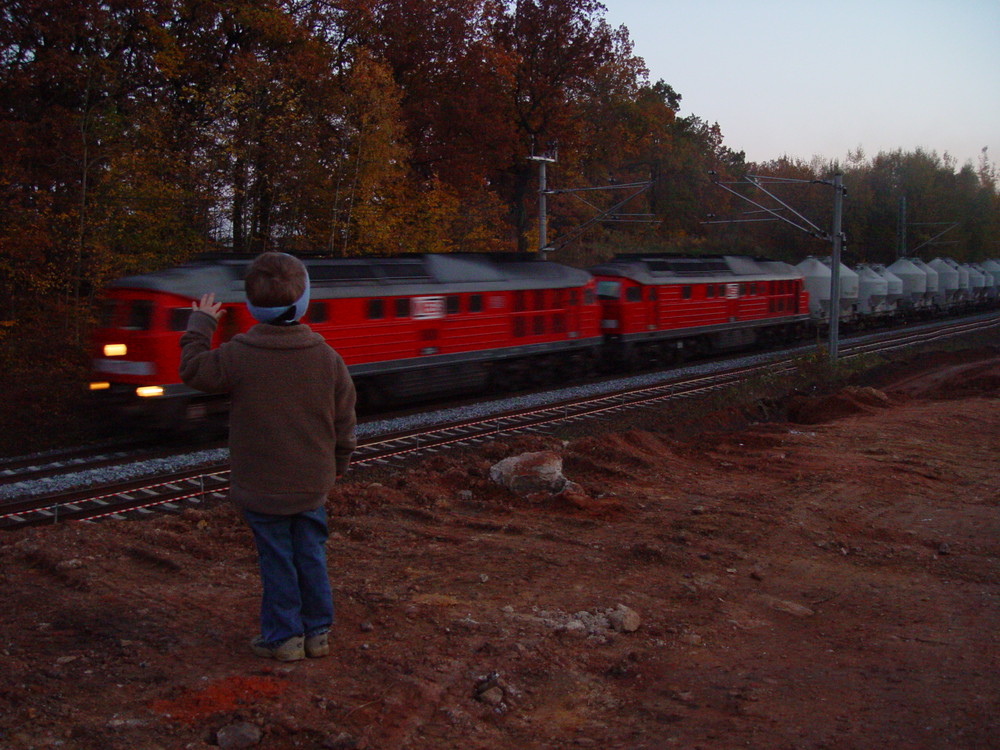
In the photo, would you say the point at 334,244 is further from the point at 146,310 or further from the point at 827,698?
the point at 827,698

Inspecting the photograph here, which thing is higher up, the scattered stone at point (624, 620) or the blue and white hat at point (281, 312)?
the blue and white hat at point (281, 312)

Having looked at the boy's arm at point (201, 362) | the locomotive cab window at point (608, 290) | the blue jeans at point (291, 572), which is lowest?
the blue jeans at point (291, 572)

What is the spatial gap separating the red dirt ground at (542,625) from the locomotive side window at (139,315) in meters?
6.60

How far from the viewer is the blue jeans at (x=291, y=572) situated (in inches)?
189

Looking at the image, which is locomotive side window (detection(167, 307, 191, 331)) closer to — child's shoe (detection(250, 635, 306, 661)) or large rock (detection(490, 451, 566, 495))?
large rock (detection(490, 451, 566, 495))

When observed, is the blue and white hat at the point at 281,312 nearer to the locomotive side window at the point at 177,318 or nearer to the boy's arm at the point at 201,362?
the boy's arm at the point at 201,362

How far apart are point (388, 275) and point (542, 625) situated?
13.4m

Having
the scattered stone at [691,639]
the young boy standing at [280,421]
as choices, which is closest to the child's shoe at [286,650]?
the young boy standing at [280,421]

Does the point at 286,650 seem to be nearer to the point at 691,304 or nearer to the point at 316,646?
the point at 316,646

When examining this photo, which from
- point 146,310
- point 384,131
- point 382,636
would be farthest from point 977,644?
point 384,131

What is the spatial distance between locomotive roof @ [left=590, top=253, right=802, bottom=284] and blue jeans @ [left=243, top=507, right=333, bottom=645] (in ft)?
71.3

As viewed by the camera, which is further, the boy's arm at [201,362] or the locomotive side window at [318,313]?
the locomotive side window at [318,313]

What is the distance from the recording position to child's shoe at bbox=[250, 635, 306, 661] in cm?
482

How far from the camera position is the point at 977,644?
221 inches
